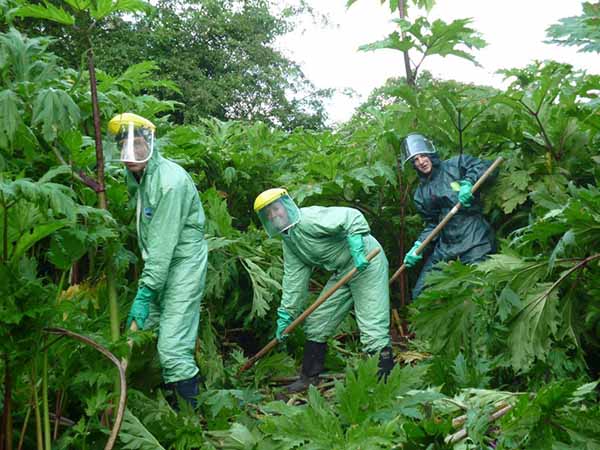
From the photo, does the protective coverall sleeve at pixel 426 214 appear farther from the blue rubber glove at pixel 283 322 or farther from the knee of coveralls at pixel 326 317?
the blue rubber glove at pixel 283 322

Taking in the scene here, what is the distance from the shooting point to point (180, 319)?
446 centimetres

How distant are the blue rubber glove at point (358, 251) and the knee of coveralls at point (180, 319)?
1.15 metres

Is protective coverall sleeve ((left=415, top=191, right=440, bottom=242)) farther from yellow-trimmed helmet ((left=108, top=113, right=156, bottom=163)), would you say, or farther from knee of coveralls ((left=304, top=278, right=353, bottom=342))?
yellow-trimmed helmet ((left=108, top=113, right=156, bottom=163))

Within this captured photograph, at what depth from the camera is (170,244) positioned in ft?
14.4

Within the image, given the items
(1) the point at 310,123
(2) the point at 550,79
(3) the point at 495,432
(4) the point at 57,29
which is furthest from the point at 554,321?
(1) the point at 310,123

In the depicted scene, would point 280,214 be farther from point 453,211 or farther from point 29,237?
point 29,237

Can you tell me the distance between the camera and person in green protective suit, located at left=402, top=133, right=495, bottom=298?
563 centimetres

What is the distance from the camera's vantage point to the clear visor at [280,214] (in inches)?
201

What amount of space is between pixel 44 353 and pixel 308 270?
8.93ft

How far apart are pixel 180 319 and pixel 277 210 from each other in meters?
1.16

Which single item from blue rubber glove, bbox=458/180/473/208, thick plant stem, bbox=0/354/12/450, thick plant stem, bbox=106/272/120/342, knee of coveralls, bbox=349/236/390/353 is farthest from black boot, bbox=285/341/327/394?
thick plant stem, bbox=0/354/12/450

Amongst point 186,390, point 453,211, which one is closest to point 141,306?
point 186,390

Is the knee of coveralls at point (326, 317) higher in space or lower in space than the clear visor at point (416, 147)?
lower

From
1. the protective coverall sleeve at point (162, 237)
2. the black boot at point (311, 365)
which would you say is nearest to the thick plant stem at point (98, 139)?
the protective coverall sleeve at point (162, 237)
